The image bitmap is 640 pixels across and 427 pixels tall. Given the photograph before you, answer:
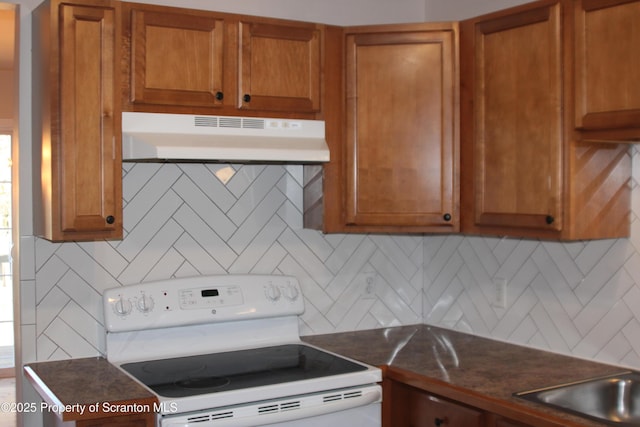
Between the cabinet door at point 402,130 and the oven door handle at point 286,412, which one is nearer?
the oven door handle at point 286,412

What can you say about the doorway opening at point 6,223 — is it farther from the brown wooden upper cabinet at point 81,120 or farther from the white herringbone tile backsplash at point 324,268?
the brown wooden upper cabinet at point 81,120

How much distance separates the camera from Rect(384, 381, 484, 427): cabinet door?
234cm

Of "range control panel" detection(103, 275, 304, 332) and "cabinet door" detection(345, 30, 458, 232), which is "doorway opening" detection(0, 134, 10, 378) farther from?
"cabinet door" detection(345, 30, 458, 232)

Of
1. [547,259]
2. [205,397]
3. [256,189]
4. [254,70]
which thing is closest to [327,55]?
[254,70]

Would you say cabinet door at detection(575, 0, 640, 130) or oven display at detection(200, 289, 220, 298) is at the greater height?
cabinet door at detection(575, 0, 640, 130)

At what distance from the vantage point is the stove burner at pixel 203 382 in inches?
95.0

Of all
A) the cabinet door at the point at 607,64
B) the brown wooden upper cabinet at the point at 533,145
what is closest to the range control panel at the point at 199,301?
the brown wooden upper cabinet at the point at 533,145

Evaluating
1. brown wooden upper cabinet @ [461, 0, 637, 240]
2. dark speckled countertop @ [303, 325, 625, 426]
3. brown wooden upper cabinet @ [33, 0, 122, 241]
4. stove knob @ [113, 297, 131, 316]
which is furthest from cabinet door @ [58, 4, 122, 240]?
brown wooden upper cabinet @ [461, 0, 637, 240]


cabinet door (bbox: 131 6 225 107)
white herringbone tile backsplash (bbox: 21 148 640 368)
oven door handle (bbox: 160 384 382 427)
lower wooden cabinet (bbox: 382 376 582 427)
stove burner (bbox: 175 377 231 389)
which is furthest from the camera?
white herringbone tile backsplash (bbox: 21 148 640 368)

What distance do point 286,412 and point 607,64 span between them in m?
1.47

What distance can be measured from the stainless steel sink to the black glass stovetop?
688 millimetres

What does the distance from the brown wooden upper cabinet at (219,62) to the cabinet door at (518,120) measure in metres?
0.62

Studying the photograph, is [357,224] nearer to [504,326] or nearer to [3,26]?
[504,326]

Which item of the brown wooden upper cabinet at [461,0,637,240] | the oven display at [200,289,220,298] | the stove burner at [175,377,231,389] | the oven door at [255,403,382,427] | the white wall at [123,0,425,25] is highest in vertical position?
the white wall at [123,0,425,25]
